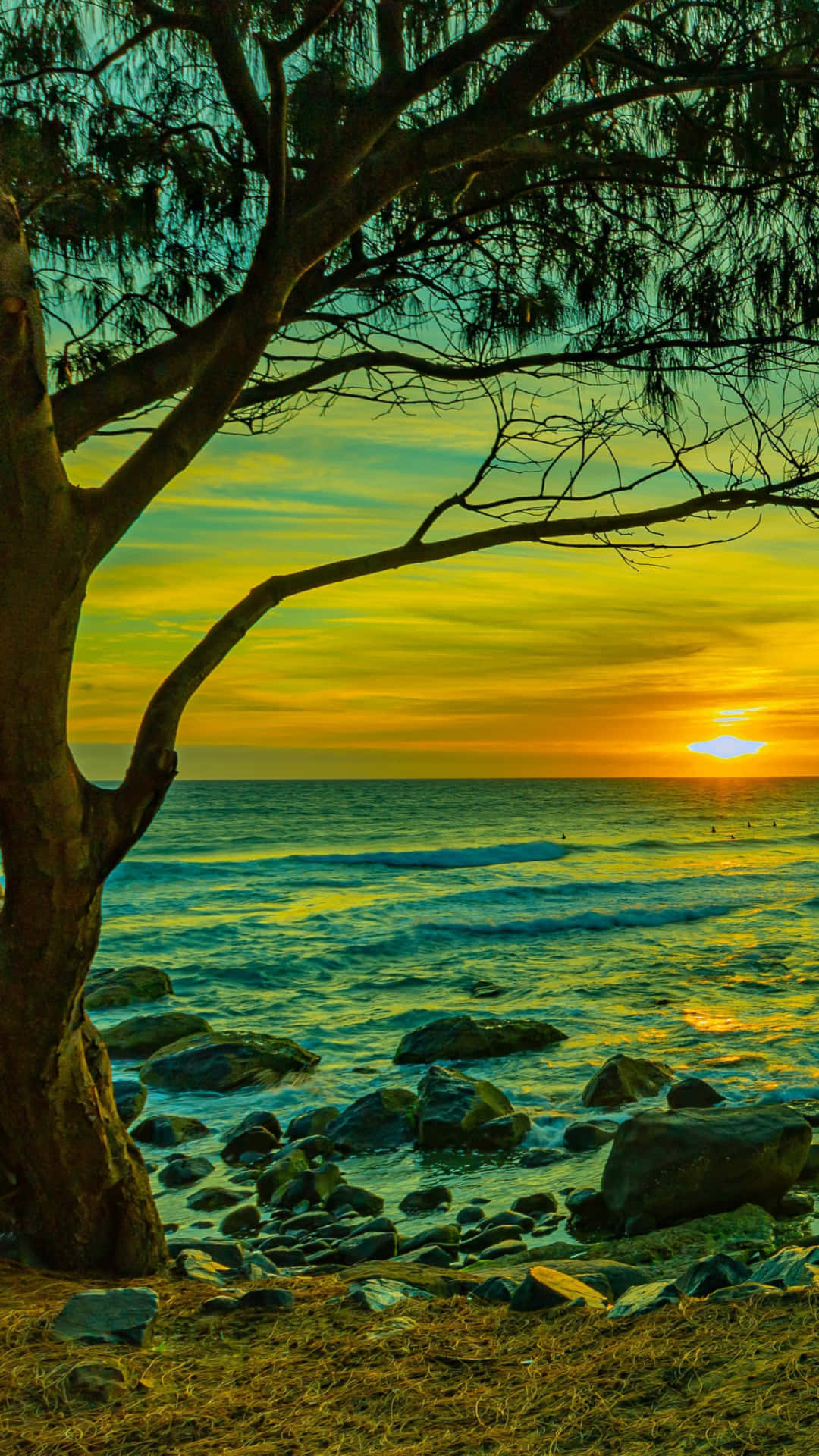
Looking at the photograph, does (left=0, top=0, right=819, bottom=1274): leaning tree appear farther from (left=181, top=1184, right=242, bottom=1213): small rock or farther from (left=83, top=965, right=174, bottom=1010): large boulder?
(left=83, top=965, right=174, bottom=1010): large boulder

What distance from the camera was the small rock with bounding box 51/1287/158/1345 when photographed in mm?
3541

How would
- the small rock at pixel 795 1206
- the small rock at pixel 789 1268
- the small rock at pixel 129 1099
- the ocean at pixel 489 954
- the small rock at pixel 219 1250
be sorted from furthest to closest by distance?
the ocean at pixel 489 954 < the small rock at pixel 129 1099 < the small rock at pixel 795 1206 < the small rock at pixel 219 1250 < the small rock at pixel 789 1268

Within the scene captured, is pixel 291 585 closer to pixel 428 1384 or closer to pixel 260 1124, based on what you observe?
pixel 428 1384

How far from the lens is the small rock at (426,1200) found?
19.1 feet

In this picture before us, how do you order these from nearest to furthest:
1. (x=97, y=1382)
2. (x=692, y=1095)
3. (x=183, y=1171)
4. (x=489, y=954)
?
(x=97, y=1382)
(x=183, y=1171)
(x=692, y=1095)
(x=489, y=954)

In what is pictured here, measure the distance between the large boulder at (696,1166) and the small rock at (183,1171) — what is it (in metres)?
2.35

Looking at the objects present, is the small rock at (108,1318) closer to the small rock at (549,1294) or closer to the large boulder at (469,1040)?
the small rock at (549,1294)

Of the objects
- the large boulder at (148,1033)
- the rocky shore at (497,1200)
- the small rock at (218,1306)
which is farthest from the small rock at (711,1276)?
the large boulder at (148,1033)

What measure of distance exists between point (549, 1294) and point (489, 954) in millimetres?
11642

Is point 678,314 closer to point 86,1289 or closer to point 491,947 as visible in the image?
point 86,1289

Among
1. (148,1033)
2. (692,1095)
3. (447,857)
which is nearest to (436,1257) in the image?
(692,1095)

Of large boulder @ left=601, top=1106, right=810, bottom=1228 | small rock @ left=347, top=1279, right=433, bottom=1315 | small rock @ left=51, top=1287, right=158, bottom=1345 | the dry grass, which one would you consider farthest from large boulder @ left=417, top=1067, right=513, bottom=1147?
small rock @ left=51, top=1287, right=158, bottom=1345

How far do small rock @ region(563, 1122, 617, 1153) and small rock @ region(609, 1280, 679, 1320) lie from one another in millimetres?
2727

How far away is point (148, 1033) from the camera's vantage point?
9.91 m
